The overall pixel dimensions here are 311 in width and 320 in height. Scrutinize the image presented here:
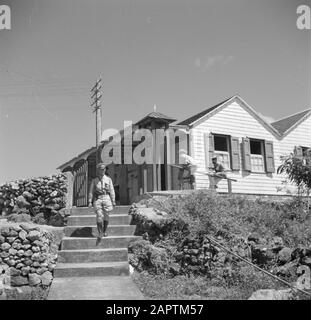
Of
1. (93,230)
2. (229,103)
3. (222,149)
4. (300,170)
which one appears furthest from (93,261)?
(229,103)

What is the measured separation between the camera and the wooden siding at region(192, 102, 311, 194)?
15.3 meters

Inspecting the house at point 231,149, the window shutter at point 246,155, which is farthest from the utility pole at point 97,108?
the window shutter at point 246,155

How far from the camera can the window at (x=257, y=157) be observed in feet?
54.6

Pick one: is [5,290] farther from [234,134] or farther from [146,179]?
[234,134]

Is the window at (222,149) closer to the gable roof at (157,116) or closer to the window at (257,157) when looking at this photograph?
the window at (257,157)

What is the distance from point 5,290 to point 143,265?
256 centimetres

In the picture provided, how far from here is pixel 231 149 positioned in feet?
52.3

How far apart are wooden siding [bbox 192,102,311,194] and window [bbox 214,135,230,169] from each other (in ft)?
1.27

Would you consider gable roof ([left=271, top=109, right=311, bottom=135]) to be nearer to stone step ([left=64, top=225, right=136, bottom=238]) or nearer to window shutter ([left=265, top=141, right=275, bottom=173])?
window shutter ([left=265, top=141, right=275, bottom=173])

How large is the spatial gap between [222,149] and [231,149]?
1.03 m

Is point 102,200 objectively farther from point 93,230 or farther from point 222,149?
point 222,149

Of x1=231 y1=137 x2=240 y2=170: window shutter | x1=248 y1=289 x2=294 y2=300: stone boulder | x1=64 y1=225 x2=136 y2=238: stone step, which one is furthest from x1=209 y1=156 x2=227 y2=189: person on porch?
x1=248 y1=289 x2=294 y2=300: stone boulder
